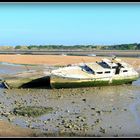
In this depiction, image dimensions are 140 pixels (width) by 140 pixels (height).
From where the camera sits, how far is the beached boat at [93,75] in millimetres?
36625

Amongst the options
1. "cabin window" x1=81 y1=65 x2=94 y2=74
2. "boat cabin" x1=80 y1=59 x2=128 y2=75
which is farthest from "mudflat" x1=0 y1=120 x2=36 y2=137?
"boat cabin" x1=80 y1=59 x2=128 y2=75

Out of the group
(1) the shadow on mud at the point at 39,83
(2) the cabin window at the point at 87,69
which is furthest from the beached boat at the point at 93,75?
(1) the shadow on mud at the point at 39,83

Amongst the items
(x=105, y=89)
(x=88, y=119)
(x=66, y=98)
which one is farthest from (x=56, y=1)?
(x=105, y=89)

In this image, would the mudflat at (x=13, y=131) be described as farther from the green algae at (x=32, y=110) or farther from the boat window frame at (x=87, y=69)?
the boat window frame at (x=87, y=69)

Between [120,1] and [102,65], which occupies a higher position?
[120,1]

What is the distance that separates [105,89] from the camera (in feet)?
124

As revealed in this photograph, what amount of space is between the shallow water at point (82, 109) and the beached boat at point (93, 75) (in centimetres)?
72

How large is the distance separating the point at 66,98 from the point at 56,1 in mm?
22049

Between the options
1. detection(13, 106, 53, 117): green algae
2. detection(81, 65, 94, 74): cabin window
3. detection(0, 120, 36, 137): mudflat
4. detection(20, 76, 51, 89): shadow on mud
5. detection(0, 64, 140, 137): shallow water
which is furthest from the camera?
detection(81, 65, 94, 74): cabin window

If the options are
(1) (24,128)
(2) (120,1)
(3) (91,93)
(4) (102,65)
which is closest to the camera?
(2) (120,1)

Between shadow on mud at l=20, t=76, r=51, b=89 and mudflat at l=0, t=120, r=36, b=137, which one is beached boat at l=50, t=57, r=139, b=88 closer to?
shadow on mud at l=20, t=76, r=51, b=89

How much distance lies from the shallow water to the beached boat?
2.37 feet

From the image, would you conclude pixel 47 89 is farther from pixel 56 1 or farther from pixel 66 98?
pixel 56 1

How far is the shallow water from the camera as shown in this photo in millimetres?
21237
